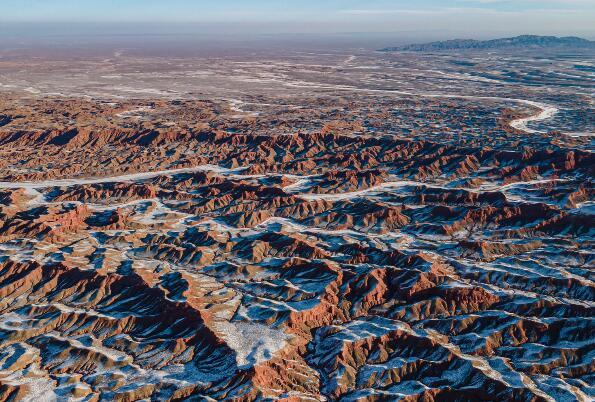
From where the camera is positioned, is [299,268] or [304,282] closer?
[304,282]

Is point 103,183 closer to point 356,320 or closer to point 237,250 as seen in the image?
point 237,250

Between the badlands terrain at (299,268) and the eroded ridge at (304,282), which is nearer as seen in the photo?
the eroded ridge at (304,282)

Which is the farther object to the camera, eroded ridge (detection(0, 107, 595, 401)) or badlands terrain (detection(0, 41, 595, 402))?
badlands terrain (detection(0, 41, 595, 402))

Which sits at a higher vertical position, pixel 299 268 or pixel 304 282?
pixel 299 268
